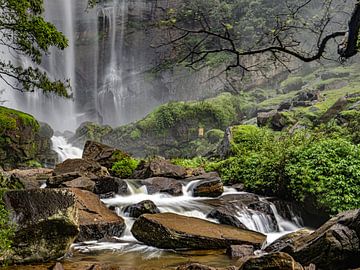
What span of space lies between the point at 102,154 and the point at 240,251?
10.5 meters

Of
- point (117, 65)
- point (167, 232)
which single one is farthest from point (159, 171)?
point (117, 65)

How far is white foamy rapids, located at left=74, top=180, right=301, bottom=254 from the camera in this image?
265 inches

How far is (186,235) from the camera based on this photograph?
21.4ft

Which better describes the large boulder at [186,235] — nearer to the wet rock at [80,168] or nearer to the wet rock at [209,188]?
the wet rock at [209,188]

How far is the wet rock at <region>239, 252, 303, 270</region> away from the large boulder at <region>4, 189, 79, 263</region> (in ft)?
10.00

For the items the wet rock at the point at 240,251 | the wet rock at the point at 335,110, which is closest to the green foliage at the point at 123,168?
the wet rock at the point at 240,251

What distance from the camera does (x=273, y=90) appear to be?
35844 millimetres

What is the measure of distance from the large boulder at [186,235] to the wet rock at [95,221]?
0.53m

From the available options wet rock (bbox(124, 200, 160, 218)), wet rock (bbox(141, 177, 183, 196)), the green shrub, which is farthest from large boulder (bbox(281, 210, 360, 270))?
the green shrub

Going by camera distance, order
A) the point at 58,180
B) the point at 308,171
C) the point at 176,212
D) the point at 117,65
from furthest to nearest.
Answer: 1. the point at 117,65
2. the point at 58,180
3. the point at 176,212
4. the point at 308,171

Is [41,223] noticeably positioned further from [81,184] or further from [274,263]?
[81,184]

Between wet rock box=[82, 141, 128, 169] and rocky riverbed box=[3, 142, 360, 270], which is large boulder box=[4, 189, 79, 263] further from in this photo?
wet rock box=[82, 141, 128, 169]

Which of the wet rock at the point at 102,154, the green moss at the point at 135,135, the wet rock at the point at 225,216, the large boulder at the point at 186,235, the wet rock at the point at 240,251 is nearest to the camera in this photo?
the wet rock at the point at 240,251

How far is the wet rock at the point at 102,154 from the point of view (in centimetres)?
1516
